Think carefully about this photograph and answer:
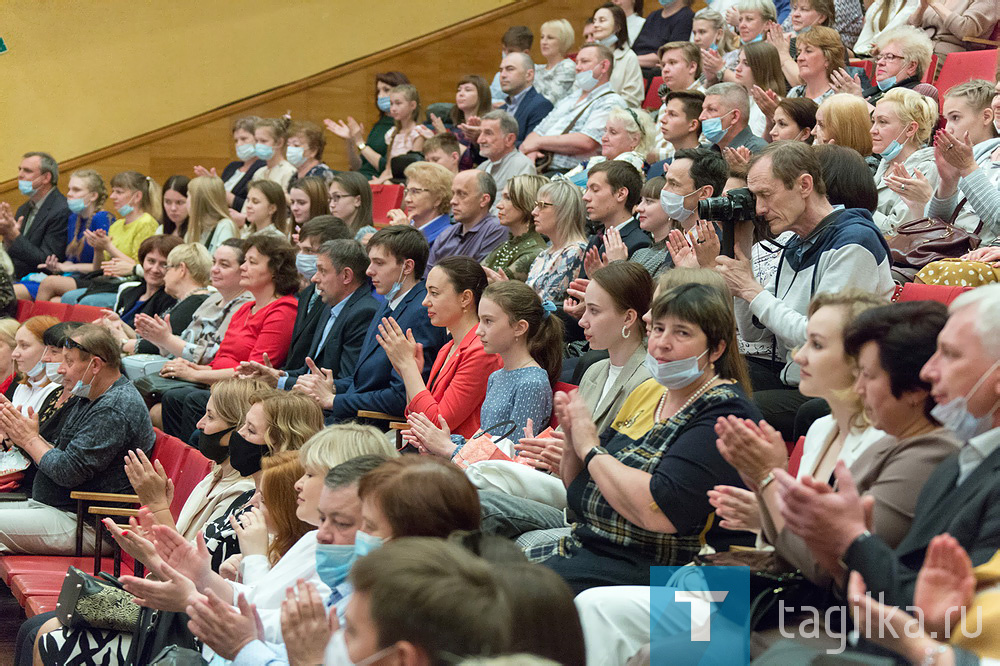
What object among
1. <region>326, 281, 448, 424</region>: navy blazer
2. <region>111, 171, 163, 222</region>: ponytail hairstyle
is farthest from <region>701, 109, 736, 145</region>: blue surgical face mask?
<region>111, 171, 163, 222</region>: ponytail hairstyle

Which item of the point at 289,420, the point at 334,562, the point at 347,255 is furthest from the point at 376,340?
the point at 334,562

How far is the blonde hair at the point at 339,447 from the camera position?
2.66m

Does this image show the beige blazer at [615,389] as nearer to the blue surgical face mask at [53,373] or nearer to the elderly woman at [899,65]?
the blue surgical face mask at [53,373]

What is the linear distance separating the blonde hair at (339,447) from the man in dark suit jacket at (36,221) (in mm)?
5381

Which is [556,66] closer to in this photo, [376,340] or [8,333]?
[376,340]

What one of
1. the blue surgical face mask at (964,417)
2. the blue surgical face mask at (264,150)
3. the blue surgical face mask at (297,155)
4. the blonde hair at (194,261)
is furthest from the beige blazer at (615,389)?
the blue surgical face mask at (264,150)

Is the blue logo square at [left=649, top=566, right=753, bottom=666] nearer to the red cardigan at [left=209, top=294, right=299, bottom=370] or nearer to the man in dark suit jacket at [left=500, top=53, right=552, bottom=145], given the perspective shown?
the red cardigan at [left=209, top=294, right=299, bottom=370]

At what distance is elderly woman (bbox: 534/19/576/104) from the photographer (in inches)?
308

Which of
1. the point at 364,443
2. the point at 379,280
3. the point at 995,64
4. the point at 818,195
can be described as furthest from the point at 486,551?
the point at 995,64

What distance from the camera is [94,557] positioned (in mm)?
3906

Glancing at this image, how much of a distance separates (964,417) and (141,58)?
26.6ft

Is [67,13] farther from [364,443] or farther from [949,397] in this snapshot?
[949,397]

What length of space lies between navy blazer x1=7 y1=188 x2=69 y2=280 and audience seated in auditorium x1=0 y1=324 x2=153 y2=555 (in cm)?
352

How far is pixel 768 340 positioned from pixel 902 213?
107cm
